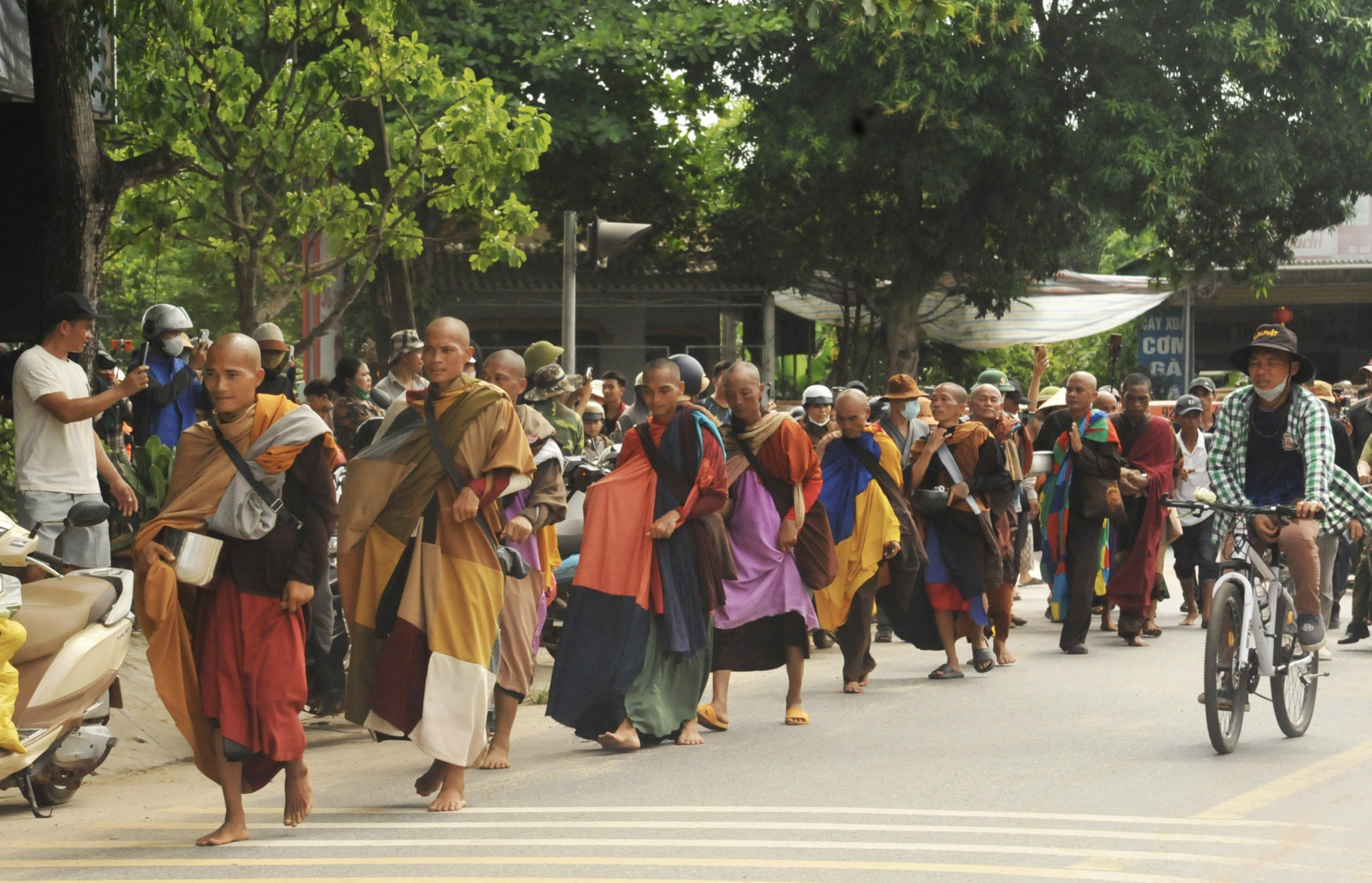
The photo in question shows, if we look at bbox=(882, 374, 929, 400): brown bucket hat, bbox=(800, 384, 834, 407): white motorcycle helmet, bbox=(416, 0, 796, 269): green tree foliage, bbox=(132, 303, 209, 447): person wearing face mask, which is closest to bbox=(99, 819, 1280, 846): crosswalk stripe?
bbox=(132, 303, 209, 447): person wearing face mask

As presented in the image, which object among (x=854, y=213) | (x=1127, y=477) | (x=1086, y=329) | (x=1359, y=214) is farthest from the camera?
(x=1359, y=214)

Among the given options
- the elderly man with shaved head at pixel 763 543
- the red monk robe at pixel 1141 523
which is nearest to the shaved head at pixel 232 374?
the elderly man with shaved head at pixel 763 543

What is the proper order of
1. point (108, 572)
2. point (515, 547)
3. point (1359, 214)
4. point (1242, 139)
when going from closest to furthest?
point (108, 572)
point (515, 547)
point (1242, 139)
point (1359, 214)

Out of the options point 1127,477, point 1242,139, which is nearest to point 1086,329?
point 1242,139

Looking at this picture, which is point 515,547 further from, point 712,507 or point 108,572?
point 108,572

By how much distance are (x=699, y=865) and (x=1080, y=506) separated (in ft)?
23.6

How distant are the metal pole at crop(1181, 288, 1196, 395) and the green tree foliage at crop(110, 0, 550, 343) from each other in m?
18.4

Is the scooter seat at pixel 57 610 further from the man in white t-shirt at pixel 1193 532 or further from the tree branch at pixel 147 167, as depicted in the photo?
the man in white t-shirt at pixel 1193 532

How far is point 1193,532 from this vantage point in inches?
548

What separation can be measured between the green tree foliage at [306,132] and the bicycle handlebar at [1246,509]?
643 cm

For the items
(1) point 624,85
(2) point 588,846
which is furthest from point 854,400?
(1) point 624,85

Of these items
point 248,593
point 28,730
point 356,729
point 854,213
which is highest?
point 854,213

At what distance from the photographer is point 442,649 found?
6.64 metres

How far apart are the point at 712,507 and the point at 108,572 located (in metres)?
2.85
